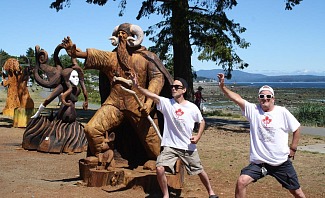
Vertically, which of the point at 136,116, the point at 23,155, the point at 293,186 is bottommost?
the point at 23,155

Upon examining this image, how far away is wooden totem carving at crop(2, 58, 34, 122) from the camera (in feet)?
49.9

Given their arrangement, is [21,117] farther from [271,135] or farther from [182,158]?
[271,135]

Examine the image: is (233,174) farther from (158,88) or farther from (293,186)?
(293,186)

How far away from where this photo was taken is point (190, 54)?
49.4ft

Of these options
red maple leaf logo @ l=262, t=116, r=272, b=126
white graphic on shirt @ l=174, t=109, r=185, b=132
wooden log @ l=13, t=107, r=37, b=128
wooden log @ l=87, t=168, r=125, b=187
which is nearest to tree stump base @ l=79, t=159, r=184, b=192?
wooden log @ l=87, t=168, r=125, b=187

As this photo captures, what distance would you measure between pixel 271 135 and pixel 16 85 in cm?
1384

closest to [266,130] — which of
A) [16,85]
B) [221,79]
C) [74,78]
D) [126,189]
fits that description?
[221,79]

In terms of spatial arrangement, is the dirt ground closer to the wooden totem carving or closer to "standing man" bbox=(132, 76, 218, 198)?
"standing man" bbox=(132, 76, 218, 198)

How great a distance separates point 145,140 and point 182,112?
4.54 ft

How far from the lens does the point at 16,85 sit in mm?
16812

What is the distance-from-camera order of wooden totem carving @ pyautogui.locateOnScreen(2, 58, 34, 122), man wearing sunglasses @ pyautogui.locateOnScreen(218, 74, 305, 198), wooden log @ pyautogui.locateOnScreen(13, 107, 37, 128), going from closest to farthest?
man wearing sunglasses @ pyautogui.locateOnScreen(218, 74, 305, 198) < wooden log @ pyautogui.locateOnScreen(13, 107, 37, 128) < wooden totem carving @ pyautogui.locateOnScreen(2, 58, 34, 122)

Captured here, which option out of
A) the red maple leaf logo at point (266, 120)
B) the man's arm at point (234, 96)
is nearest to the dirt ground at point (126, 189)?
the man's arm at point (234, 96)

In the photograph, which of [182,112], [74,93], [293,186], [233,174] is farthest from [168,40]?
[293,186]

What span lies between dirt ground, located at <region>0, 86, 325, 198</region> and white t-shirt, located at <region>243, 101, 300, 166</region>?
5.88ft
